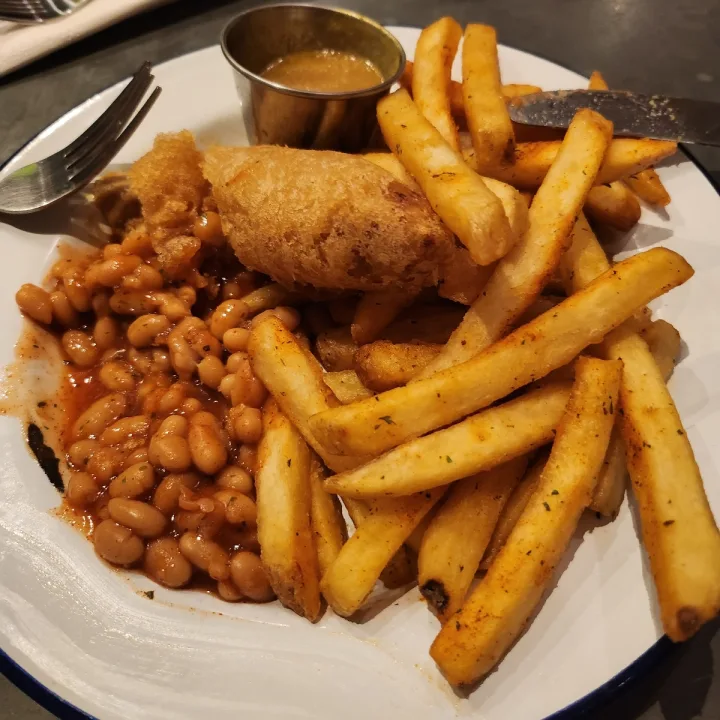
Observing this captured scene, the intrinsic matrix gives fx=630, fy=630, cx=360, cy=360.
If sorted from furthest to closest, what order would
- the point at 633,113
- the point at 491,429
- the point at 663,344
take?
the point at 633,113, the point at 663,344, the point at 491,429

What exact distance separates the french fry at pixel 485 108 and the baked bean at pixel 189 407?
1347 millimetres

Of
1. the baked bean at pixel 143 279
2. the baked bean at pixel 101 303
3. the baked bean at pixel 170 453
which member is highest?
the baked bean at pixel 143 279

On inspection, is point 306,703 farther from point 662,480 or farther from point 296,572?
point 662,480

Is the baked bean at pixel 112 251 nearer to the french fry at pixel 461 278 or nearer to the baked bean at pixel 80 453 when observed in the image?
the baked bean at pixel 80 453

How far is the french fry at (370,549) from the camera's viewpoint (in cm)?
173

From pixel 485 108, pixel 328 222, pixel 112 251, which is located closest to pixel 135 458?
pixel 112 251

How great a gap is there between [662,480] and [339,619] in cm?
99

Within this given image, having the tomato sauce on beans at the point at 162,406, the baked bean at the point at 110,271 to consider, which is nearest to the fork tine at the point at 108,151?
the tomato sauce on beans at the point at 162,406

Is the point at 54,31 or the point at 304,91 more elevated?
the point at 54,31

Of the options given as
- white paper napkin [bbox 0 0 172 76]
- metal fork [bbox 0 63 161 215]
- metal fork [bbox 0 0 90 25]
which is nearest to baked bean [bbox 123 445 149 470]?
metal fork [bbox 0 63 161 215]

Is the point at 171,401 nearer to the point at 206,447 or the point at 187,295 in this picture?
the point at 206,447

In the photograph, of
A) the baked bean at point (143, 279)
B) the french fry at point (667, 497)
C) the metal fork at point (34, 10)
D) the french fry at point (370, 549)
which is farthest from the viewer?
the metal fork at point (34, 10)

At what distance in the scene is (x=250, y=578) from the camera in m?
1.93

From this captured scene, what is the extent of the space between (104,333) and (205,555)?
1.07 metres
